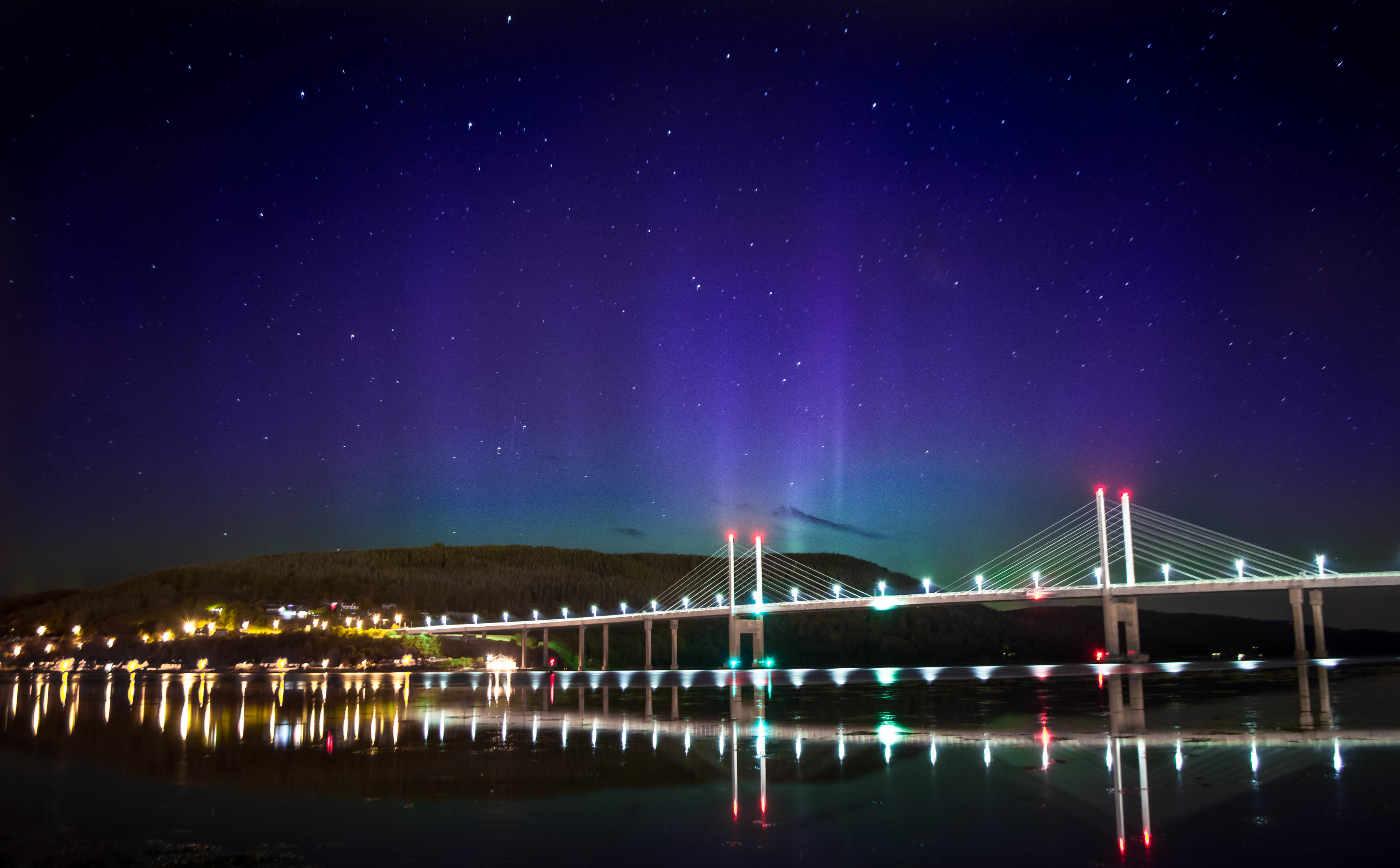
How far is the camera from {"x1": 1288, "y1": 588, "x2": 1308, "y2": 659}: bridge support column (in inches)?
3310

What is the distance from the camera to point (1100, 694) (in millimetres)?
32344

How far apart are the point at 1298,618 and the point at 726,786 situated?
9399 cm

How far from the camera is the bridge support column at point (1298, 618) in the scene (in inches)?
3310

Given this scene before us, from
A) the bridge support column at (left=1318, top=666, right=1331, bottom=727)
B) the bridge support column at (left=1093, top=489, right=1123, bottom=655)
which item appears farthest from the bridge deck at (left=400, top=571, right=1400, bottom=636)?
the bridge support column at (left=1318, top=666, right=1331, bottom=727)

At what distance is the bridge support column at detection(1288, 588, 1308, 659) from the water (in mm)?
66583

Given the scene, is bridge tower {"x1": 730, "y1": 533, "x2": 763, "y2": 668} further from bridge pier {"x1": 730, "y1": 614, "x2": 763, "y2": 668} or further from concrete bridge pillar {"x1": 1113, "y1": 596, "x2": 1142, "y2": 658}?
concrete bridge pillar {"x1": 1113, "y1": 596, "x2": 1142, "y2": 658}

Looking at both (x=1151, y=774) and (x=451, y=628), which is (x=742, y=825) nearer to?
(x=1151, y=774)

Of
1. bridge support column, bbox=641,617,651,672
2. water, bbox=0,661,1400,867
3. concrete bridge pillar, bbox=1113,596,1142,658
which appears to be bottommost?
bridge support column, bbox=641,617,651,672

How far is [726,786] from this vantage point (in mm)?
12250

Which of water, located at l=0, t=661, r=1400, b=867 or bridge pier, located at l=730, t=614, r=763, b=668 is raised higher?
water, located at l=0, t=661, r=1400, b=867

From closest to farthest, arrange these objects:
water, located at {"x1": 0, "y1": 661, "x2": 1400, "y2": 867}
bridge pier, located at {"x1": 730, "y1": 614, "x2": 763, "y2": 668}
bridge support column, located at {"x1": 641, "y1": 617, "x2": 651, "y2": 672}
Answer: water, located at {"x1": 0, "y1": 661, "x2": 1400, "y2": 867}, bridge pier, located at {"x1": 730, "y1": 614, "x2": 763, "y2": 668}, bridge support column, located at {"x1": 641, "y1": 617, "x2": 651, "y2": 672}

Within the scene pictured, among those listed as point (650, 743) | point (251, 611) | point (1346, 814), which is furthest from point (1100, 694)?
point (251, 611)

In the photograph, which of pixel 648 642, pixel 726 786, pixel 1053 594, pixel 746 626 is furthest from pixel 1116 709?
pixel 648 642

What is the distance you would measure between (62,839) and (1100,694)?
30.7m
